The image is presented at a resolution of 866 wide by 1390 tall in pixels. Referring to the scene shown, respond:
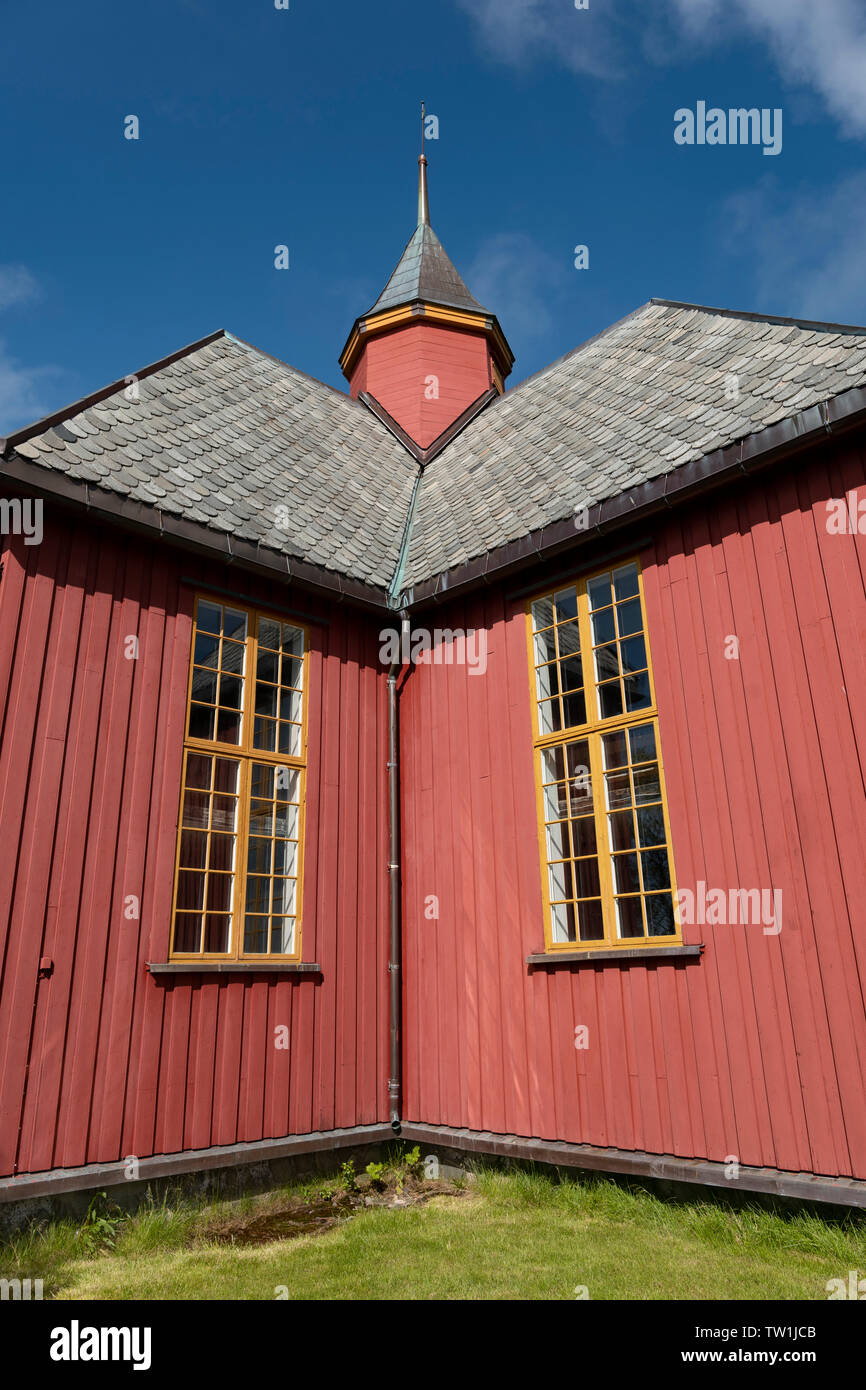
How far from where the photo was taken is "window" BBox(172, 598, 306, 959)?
677cm

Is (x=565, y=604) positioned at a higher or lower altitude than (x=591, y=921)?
higher

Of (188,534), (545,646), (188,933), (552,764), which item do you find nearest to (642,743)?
(552,764)

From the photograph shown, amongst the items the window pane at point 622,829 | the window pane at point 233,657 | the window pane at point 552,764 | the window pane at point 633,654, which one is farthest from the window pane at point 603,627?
the window pane at point 233,657

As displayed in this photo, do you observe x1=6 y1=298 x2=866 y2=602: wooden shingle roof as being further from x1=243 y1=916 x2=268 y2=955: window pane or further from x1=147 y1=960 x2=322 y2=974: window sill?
x1=147 y1=960 x2=322 y2=974: window sill

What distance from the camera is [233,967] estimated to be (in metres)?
6.63

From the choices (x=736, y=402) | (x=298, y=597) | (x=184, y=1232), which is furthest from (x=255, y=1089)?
(x=736, y=402)

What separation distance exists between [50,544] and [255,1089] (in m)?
4.18

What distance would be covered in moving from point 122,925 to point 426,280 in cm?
1204

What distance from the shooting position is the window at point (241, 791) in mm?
6770

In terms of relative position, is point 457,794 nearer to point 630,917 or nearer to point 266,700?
point 266,700

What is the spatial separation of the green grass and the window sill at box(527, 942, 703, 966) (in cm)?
145

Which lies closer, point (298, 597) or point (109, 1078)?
point (109, 1078)

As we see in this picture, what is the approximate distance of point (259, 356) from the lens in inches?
454
